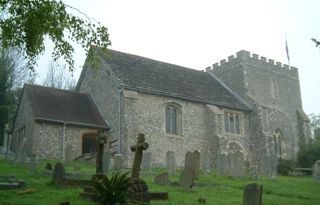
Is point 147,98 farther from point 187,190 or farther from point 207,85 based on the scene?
point 187,190

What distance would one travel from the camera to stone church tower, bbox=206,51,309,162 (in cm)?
3206

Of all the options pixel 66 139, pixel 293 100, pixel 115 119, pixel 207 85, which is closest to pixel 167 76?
pixel 207 85

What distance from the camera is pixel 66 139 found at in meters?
25.0

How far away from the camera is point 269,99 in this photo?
35.6 meters

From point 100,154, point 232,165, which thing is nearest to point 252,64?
point 232,165

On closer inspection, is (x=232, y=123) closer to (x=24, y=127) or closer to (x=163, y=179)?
(x=24, y=127)

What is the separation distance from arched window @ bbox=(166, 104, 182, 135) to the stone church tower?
705 cm

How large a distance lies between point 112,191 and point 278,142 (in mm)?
26963

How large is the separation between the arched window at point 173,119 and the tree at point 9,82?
13.4 m

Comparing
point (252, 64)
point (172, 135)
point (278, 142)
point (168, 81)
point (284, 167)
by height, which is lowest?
point (284, 167)

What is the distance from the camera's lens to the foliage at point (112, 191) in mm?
9930

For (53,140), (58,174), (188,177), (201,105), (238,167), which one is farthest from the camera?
(201,105)

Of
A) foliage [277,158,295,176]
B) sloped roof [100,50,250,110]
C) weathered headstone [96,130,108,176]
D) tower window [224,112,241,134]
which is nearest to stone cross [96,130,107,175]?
weathered headstone [96,130,108,176]

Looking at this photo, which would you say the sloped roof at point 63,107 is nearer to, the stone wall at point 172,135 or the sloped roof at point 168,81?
the stone wall at point 172,135
